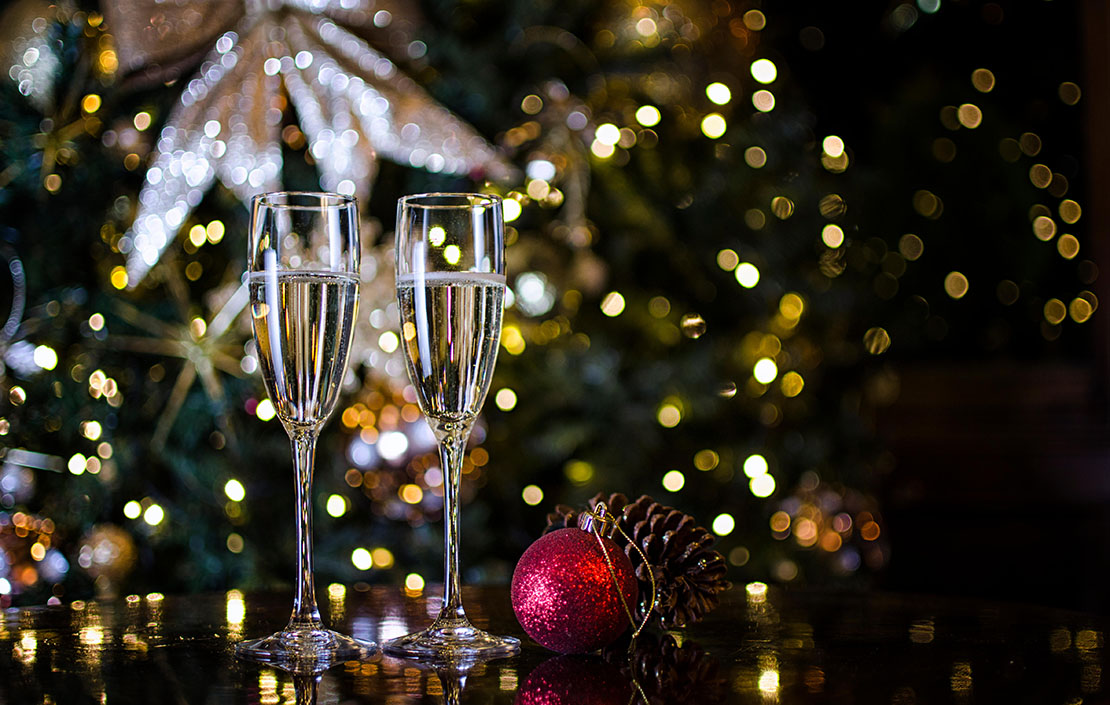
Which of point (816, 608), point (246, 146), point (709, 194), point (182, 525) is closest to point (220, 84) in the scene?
point (246, 146)

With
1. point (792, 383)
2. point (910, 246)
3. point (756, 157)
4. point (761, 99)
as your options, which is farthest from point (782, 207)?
point (910, 246)

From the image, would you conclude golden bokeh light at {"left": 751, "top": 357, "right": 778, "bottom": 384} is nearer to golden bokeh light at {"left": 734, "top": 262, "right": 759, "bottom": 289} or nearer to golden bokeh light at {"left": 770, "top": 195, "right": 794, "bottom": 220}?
golden bokeh light at {"left": 734, "top": 262, "right": 759, "bottom": 289}

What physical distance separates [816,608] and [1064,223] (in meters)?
3.70

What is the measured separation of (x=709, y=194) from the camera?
1.91 metres

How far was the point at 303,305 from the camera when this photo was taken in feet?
2.15

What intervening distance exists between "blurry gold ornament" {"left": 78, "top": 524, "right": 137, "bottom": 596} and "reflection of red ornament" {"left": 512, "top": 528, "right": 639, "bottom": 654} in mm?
1140

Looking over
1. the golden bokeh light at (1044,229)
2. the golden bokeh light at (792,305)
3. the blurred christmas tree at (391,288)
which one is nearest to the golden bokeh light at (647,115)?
the blurred christmas tree at (391,288)

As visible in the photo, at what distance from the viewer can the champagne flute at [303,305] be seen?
65cm

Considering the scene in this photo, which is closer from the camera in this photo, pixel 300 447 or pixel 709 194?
pixel 300 447

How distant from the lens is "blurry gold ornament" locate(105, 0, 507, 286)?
1600 millimetres

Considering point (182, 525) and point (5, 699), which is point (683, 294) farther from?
point (5, 699)

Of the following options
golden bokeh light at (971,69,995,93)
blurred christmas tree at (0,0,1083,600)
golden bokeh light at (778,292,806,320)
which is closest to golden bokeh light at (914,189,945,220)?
golden bokeh light at (971,69,995,93)

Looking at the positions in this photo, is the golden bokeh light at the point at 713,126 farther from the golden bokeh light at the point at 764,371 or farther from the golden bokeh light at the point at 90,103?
the golden bokeh light at the point at 90,103

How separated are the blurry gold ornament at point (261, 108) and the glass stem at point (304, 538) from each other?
985 millimetres
